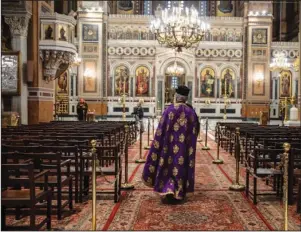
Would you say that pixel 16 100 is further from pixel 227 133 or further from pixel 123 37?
pixel 123 37

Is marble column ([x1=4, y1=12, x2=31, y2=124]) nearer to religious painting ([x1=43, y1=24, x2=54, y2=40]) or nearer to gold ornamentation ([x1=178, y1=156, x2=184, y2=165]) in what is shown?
religious painting ([x1=43, y1=24, x2=54, y2=40])

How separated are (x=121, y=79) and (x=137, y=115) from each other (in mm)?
8103

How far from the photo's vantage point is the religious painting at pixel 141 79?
95.4 ft

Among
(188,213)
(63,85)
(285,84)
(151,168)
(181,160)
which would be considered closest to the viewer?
(188,213)

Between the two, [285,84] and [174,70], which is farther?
[285,84]

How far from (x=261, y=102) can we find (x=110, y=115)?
35.9 ft

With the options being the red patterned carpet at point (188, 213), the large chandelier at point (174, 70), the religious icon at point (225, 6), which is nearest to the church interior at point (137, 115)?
the red patterned carpet at point (188, 213)

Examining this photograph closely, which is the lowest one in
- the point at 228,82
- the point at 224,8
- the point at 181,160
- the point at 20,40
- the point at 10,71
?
the point at 181,160

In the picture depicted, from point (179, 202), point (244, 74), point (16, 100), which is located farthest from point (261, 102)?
point (179, 202)

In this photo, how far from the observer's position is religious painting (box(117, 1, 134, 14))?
34438mm

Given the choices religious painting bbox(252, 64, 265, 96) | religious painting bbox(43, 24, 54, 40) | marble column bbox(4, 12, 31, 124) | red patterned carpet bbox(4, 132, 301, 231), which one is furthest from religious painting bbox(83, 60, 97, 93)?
red patterned carpet bbox(4, 132, 301, 231)

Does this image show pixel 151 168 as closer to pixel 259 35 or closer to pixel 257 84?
pixel 257 84

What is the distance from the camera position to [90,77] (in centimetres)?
2822

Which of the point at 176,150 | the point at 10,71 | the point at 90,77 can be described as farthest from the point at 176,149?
the point at 90,77
